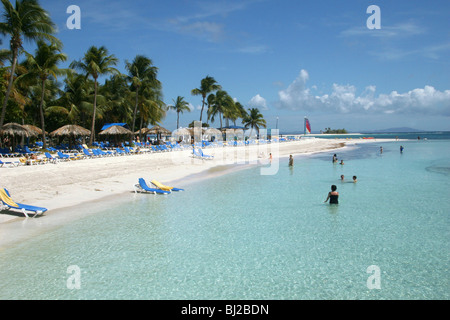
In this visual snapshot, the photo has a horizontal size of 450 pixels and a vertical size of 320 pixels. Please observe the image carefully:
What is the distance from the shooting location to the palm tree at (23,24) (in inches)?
627

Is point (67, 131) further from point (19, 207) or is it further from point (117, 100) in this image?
point (19, 207)

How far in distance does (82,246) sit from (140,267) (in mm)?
1931

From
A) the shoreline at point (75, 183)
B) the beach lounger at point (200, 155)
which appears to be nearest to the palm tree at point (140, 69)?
the beach lounger at point (200, 155)

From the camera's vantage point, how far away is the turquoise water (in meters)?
5.21

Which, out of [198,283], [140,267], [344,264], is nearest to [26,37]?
[140,267]

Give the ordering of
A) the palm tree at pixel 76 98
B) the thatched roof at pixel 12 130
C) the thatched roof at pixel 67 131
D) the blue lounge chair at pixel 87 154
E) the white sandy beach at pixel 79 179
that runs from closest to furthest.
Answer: the white sandy beach at pixel 79 179 → the blue lounge chair at pixel 87 154 → the thatched roof at pixel 12 130 → the thatched roof at pixel 67 131 → the palm tree at pixel 76 98

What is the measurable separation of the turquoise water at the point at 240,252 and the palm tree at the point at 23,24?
463 inches

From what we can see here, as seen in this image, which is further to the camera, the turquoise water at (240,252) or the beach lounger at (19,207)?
the beach lounger at (19,207)

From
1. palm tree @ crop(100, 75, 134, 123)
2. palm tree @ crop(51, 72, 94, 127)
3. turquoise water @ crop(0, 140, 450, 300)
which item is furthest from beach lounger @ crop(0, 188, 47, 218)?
palm tree @ crop(100, 75, 134, 123)

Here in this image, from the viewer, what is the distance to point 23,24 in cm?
1636

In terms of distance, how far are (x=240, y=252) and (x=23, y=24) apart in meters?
17.4

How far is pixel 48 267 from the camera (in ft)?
19.5

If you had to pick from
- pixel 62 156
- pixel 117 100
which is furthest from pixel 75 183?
pixel 117 100

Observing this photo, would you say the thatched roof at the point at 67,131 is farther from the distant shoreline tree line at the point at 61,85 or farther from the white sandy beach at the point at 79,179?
the white sandy beach at the point at 79,179
